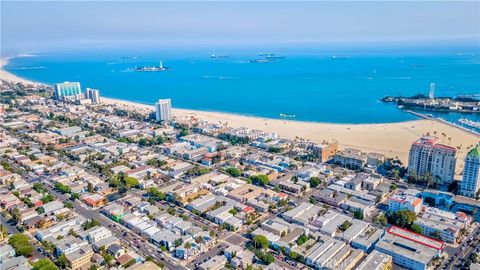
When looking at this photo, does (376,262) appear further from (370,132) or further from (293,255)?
(370,132)

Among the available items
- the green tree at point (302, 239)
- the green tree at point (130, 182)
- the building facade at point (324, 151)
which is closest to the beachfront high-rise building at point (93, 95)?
the green tree at point (130, 182)

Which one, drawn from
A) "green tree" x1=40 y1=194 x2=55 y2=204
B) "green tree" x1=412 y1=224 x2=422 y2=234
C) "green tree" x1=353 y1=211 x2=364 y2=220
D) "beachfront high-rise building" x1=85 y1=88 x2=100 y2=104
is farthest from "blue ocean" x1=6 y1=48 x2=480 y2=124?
"green tree" x1=40 y1=194 x2=55 y2=204

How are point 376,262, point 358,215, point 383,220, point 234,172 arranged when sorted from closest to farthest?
point 376,262 → point 383,220 → point 358,215 → point 234,172

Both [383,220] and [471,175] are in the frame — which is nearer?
[383,220]

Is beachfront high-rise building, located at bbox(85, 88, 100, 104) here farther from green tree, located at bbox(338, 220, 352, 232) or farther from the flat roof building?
the flat roof building

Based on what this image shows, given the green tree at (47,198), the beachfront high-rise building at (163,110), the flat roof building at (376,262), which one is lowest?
the flat roof building at (376,262)

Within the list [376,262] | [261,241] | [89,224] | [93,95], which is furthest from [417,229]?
[93,95]

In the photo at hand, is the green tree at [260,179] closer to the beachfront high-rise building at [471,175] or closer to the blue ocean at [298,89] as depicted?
the beachfront high-rise building at [471,175]
